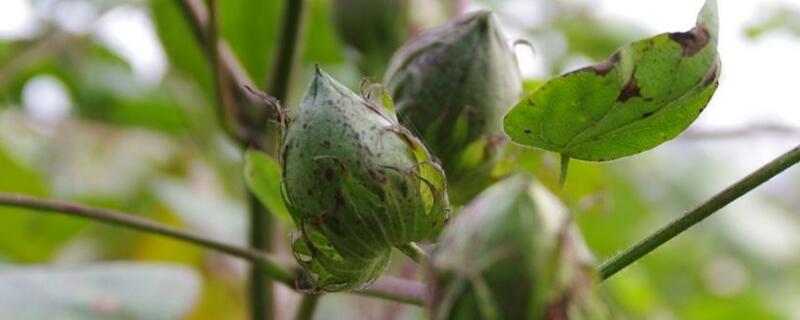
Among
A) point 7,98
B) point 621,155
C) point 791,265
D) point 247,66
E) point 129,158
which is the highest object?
point 621,155

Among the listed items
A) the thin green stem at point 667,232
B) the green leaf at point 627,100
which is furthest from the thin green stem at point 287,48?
the thin green stem at point 667,232

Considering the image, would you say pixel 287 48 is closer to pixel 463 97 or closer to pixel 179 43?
Result: pixel 463 97

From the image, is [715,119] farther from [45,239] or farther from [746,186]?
[746,186]

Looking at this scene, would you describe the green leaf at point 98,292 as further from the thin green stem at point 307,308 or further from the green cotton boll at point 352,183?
the green cotton boll at point 352,183

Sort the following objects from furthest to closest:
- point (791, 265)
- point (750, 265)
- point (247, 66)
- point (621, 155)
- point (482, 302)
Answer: point (791, 265) → point (750, 265) → point (247, 66) → point (621, 155) → point (482, 302)

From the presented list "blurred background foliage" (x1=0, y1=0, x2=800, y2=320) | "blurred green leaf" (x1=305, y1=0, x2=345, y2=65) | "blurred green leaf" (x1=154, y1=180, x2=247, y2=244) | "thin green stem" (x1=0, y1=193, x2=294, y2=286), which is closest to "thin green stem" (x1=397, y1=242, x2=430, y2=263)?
"thin green stem" (x1=0, y1=193, x2=294, y2=286)

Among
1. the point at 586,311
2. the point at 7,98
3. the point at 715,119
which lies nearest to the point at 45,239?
the point at 7,98
